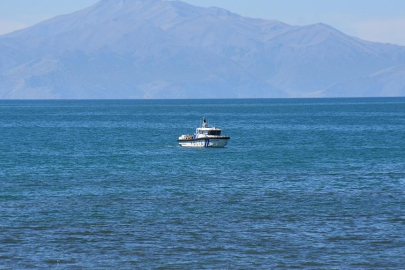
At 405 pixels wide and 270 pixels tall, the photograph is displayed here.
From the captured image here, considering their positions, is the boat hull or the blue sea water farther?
the boat hull

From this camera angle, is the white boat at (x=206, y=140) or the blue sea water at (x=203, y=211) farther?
the white boat at (x=206, y=140)

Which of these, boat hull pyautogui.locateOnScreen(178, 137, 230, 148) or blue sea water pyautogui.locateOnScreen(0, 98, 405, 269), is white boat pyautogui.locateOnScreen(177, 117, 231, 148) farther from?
blue sea water pyautogui.locateOnScreen(0, 98, 405, 269)

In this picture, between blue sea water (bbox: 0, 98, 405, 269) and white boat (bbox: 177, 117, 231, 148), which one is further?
white boat (bbox: 177, 117, 231, 148)

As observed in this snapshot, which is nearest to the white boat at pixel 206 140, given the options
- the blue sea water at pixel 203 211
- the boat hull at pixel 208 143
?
the boat hull at pixel 208 143

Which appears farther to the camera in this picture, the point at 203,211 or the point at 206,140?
the point at 206,140

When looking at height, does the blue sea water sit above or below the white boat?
below

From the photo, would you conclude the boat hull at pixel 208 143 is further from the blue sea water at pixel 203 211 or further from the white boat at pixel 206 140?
the blue sea water at pixel 203 211

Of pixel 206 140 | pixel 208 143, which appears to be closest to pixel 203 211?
pixel 206 140

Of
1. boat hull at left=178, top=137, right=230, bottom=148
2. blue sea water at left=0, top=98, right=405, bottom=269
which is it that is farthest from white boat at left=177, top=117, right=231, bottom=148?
A: blue sea water at left=0, top=98, right=405, bottom=269

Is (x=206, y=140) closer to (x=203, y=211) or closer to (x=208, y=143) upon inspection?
(x=208, y=143)

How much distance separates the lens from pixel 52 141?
10525 centimetres

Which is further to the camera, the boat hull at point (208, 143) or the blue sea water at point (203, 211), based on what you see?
the boat hull at point (208, 143)

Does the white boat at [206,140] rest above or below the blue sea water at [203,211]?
above

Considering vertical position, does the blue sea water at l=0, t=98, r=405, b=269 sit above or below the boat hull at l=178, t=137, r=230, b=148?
below
